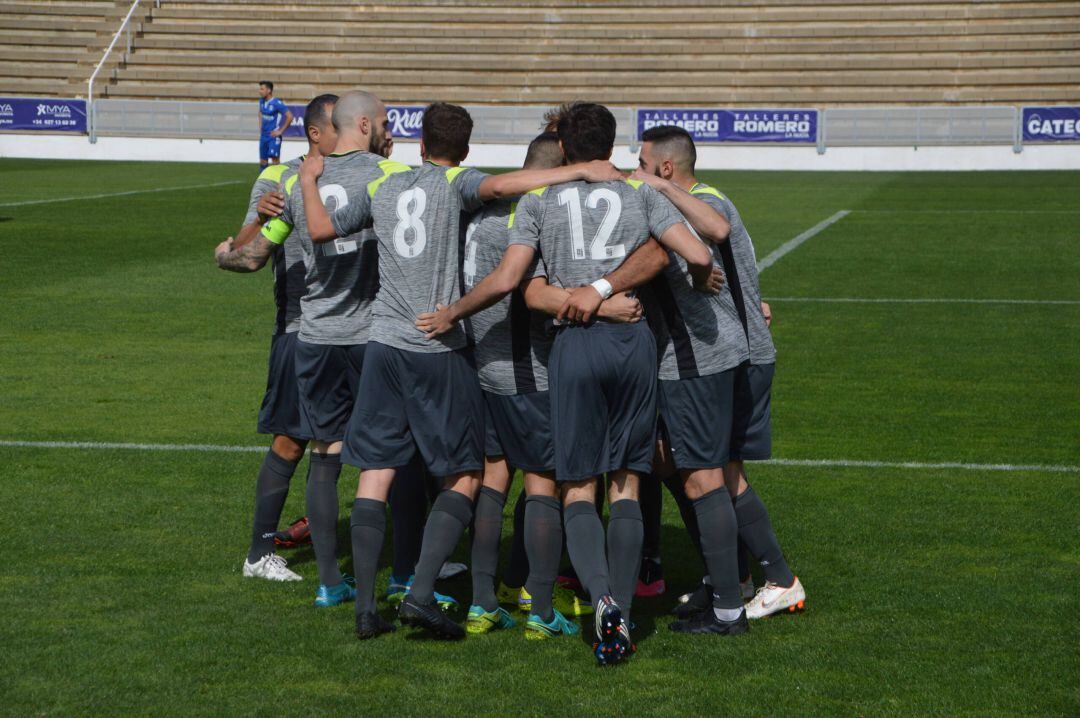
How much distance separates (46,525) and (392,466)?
2123 mm

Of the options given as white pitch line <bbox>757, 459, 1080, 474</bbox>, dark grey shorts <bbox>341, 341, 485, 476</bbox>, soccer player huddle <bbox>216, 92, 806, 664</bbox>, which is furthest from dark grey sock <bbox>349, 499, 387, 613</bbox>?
white pitch line <bbox>757, 459, 1080, 474</bbox>

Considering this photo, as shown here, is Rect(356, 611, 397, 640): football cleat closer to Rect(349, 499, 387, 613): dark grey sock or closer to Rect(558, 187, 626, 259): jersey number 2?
Rect(349, 499, 387, 613): dark grey sock

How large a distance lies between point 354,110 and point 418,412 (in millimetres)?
1120

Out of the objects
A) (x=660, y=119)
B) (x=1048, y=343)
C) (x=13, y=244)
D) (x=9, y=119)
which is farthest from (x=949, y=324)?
(x=9, y=119)

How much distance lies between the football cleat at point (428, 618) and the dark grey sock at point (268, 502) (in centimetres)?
103

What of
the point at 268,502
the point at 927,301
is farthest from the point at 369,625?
the point at 927,301

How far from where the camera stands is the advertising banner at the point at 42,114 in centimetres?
3778

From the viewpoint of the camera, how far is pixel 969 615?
17.1 feet

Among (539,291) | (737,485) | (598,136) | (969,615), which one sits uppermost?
(598,136)

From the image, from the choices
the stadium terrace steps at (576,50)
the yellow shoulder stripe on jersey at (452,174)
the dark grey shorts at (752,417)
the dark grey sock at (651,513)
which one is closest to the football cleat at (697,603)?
the dark grey sock at (651,513)

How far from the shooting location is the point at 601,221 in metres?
4.71

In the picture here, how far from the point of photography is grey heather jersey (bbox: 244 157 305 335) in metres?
5.51

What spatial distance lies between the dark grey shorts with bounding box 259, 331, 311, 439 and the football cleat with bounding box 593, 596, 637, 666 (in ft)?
5.23

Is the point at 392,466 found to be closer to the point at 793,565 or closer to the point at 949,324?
the point at 793,565
